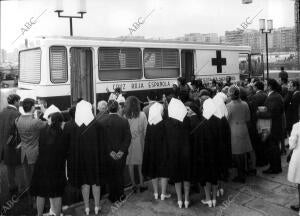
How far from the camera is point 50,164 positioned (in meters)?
5.20

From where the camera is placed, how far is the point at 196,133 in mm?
5742

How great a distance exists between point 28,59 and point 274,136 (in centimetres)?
741

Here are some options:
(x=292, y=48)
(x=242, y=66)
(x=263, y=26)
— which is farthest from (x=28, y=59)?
A: (x=292, y=48)

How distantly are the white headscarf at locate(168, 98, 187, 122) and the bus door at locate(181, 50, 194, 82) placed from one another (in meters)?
8.15

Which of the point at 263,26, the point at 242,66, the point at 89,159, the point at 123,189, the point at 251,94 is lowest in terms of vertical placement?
the point at 123,189

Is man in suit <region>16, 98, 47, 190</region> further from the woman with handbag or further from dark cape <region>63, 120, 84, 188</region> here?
the woman with handbag

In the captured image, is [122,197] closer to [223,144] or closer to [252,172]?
[223,144]

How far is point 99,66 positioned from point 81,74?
616mm

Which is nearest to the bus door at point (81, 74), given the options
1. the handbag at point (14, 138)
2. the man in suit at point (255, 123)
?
the handbag at point (14, 138)

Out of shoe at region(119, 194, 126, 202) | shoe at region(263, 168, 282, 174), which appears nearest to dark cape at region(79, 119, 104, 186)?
shoe at region(119, 194, 126, 202)

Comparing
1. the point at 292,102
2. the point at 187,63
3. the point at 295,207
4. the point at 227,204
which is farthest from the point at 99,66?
the point at 295,207

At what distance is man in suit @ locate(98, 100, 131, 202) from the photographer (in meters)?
5.76

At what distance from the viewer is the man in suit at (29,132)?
223 inches

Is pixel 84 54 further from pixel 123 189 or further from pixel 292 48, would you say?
pixel 292 48
